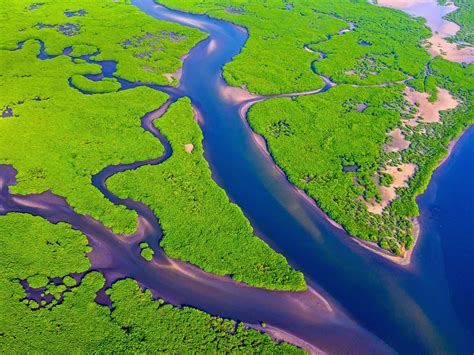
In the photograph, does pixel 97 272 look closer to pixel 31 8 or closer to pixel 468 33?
pixel 31 8

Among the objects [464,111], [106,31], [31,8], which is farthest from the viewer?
[31,8]

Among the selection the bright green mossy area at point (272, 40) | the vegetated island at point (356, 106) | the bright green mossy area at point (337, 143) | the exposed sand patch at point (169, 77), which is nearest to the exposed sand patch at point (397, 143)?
the vegetated island at point (356, 106)

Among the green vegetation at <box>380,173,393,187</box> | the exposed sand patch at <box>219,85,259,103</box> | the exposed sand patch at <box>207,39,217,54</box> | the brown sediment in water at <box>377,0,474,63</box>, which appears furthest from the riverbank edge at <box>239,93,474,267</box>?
the brown sediment in water at <box>377,0,474,63</box>

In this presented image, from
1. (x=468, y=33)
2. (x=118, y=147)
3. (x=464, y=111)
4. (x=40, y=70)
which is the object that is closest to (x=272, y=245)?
(x=118, y=147)

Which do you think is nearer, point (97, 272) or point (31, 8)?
point (97, 272)

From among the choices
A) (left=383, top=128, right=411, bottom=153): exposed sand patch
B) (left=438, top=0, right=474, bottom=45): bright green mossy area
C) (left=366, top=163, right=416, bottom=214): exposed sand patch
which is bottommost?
(left=366, top=163, right=416, bottom=214): exposed sand patch

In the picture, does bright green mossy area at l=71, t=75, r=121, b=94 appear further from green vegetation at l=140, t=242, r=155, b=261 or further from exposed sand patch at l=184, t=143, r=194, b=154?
green vegetation at l=140, t=242, r=155, b=261

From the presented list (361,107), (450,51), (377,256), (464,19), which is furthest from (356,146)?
(464,19)

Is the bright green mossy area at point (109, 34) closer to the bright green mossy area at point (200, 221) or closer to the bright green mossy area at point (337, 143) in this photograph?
the bright green mossy area at point (337, 143)
